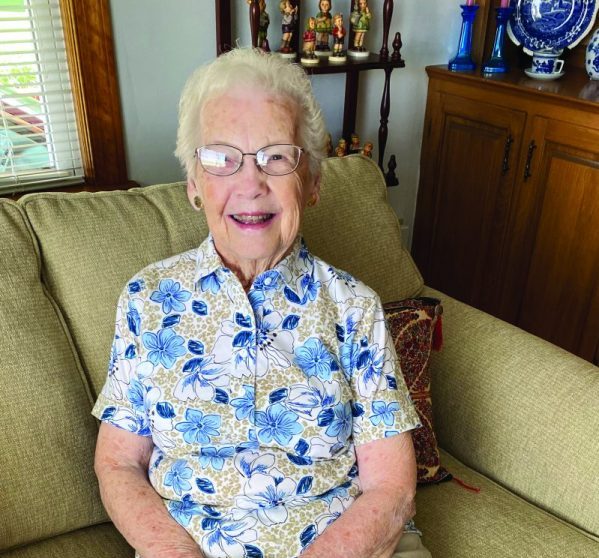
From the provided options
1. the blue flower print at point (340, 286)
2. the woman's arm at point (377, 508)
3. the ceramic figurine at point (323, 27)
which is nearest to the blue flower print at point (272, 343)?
the blue flower print at point (340, 286)

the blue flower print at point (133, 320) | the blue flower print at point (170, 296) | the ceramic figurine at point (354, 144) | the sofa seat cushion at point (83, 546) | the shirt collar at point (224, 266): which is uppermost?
the shirt collar at point (224, 266)

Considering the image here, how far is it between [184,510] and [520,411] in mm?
737

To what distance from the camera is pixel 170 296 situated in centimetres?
114

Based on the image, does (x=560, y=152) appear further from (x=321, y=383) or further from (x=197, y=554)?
(x=197, y=554)

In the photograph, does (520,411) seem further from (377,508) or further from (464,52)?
(464,52)

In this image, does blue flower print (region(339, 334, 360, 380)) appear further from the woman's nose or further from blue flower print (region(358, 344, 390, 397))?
the woman's nose

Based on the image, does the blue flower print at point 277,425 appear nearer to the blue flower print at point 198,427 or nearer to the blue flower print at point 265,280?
the blue flower print at point 198,427

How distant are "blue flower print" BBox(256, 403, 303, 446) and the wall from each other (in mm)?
1159

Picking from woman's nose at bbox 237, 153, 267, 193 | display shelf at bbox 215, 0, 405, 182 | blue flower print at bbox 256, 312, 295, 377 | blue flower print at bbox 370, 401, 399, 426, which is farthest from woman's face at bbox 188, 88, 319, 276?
display shelf at bbox 215, 0, 405, 182

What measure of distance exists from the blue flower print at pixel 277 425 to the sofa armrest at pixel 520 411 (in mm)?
547

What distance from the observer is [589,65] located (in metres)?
2.33

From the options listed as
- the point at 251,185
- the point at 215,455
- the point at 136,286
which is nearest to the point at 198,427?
the point at 215,455

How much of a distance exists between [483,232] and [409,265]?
980 mm

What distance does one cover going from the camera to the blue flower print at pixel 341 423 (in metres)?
1.11
